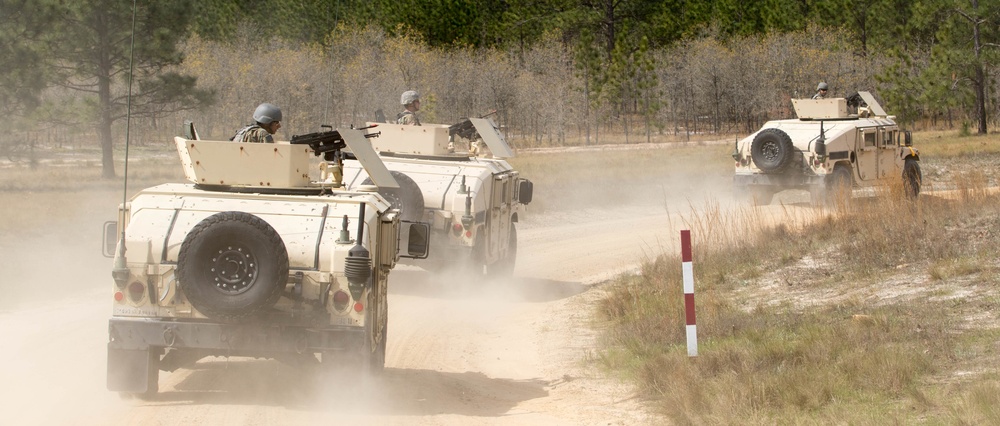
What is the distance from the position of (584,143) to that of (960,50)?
80.6 ft

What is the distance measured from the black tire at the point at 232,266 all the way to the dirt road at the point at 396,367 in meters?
0.83

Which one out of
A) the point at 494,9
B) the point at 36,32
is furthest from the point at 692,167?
the point at 494,9

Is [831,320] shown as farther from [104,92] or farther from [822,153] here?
[104,92]

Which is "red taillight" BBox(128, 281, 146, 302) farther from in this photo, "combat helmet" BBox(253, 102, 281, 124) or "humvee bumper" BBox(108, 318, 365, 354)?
"combat helmet" BBox(253, 102, 281, 124)

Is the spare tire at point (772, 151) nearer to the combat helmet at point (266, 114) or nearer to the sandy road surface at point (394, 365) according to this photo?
the sandy road surface at point (394, 365)

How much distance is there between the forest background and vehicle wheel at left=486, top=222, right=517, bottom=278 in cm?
2632

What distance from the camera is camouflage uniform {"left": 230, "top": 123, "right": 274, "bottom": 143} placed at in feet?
33.2

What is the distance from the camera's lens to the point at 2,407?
8.70 meters

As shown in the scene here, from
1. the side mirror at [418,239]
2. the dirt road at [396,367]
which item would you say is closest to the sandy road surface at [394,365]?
the dirt road at [396,367]

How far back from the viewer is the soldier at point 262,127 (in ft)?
33.3

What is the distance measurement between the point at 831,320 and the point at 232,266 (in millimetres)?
5591

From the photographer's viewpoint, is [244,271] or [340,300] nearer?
[244,271]

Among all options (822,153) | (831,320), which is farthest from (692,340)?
(822,153)

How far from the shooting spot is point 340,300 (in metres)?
8.52
